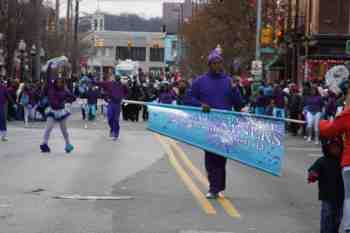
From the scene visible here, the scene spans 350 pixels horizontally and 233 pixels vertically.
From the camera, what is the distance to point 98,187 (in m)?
13.1

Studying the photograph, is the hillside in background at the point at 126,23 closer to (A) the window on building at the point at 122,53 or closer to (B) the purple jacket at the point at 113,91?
(A) the window on building at the point at 122,53

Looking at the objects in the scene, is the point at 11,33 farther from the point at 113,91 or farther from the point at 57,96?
the point at 57,96

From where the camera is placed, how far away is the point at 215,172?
39.4 feet

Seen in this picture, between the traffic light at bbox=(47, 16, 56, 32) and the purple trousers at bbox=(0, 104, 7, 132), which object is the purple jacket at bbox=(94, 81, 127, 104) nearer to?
the purple trousers at bbox=(0, 104, 7, 132)

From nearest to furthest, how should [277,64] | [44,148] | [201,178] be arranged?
[201,178] → [44,148] → [277,64]

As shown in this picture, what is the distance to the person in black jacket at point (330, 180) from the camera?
8633 mm

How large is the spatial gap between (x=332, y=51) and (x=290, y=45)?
694 centimetres

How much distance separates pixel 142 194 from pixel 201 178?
7.87 ft

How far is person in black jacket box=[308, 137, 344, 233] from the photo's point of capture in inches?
340

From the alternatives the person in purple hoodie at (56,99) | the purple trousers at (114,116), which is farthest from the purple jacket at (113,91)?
the person in purple hoodie at (56,99)

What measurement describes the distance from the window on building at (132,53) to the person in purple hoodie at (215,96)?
115202mm

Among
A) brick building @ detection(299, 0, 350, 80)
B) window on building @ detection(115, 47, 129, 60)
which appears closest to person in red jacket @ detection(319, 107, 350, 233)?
brick building @ detection(299, 0, 350, 80)

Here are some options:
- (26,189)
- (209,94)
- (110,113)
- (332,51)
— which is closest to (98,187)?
(26,189)

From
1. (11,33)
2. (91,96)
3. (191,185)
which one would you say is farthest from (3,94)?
(11,33)
